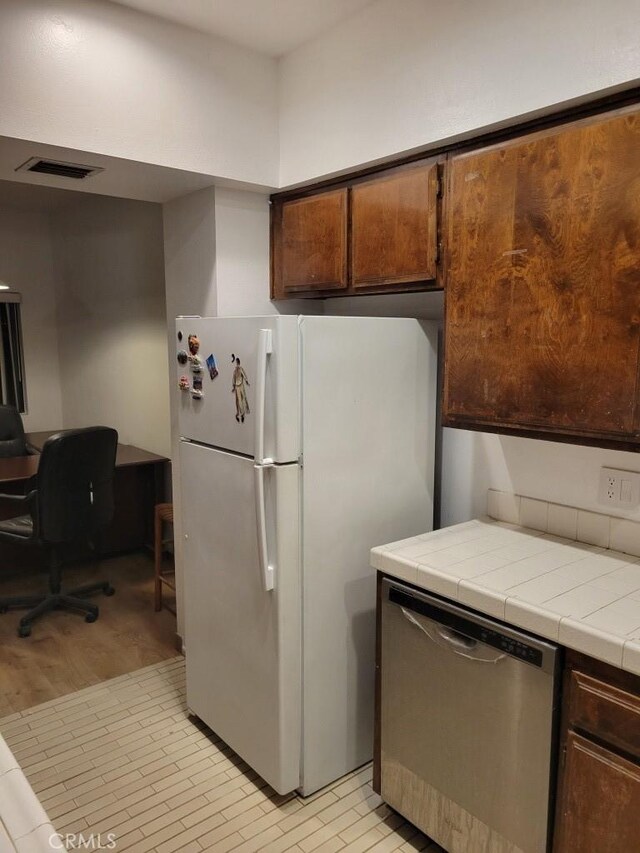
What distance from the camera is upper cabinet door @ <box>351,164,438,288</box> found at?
Result: 6.85 ft

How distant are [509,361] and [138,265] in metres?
3.23

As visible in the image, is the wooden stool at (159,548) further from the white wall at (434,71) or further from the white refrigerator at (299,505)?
the white wall at (434,71)

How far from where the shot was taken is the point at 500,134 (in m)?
1.89

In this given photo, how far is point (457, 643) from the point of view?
1720 mm

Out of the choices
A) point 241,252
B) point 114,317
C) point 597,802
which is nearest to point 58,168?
point 241,252

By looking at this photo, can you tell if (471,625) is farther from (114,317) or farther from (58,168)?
(114,317)

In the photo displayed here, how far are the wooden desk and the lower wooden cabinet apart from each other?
3.33 metres

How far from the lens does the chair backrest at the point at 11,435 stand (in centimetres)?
464

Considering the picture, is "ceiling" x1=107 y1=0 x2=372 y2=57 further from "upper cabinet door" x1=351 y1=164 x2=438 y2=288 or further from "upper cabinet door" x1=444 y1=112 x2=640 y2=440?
"upper cabinet door" x1=444 y1=112 x2=640 y2=440

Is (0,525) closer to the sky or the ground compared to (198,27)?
closer to the ground

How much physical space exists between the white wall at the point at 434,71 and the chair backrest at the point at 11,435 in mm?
3206

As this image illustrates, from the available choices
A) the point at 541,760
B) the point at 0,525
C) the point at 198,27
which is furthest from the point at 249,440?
the point at 0,525

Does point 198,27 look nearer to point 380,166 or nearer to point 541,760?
point 380,166

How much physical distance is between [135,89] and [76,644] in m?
2.71
